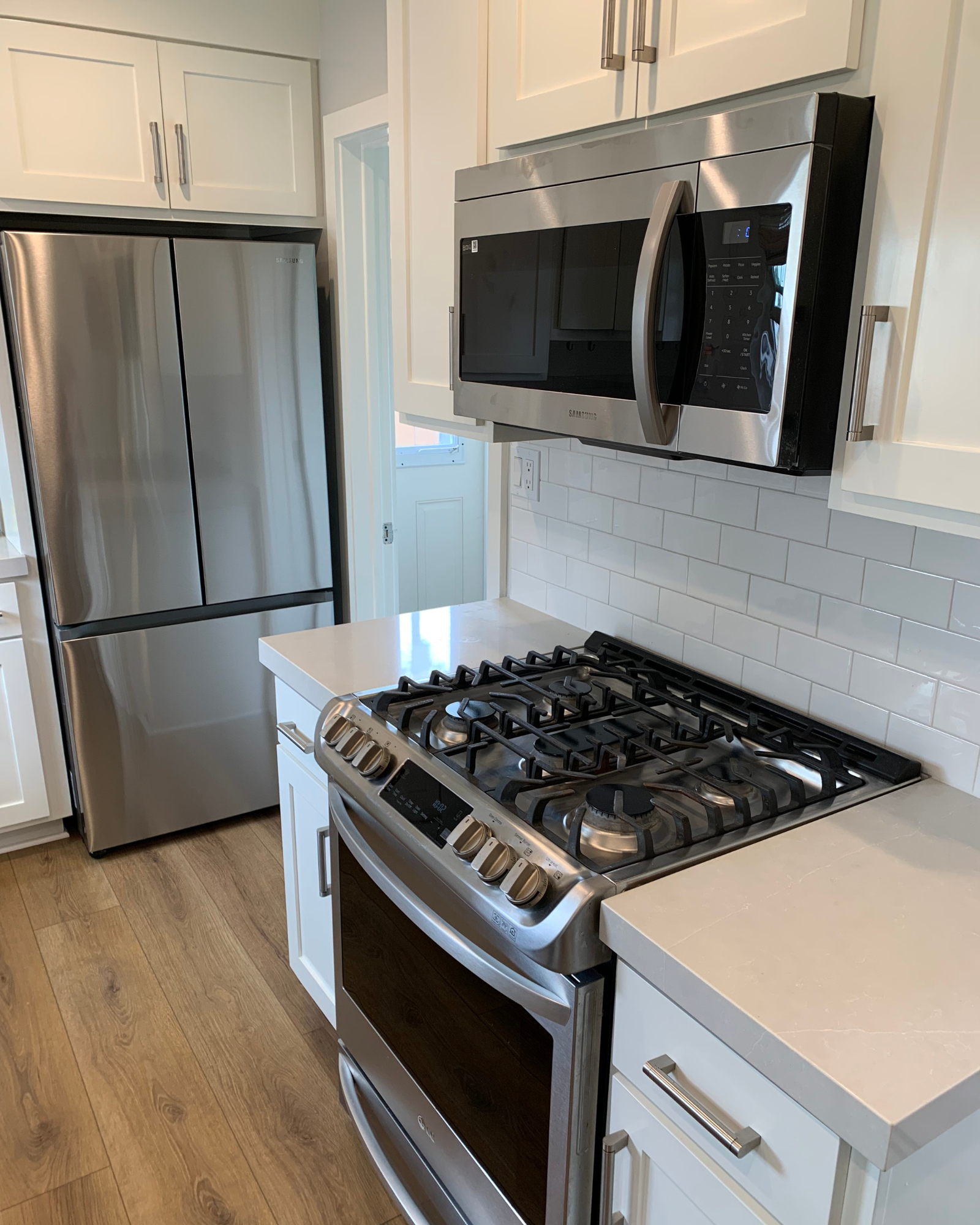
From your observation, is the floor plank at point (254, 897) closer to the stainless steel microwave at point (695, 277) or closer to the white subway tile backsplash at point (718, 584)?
the white subway tile backsplash at point (718, 584)

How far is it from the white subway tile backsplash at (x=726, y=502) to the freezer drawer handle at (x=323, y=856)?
3.04ft

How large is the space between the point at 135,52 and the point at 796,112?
7.10 feet

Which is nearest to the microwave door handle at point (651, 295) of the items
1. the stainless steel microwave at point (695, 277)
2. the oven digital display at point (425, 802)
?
the stainless steel microwave at point (695, 277)

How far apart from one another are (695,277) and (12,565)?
7.20 feet

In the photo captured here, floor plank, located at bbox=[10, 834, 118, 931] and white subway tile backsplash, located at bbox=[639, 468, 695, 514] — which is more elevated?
white subway tile backsplash, located at bbox=[639, 468, 695, 514]

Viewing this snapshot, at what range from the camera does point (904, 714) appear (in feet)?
4.56

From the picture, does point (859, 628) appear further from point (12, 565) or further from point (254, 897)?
point (12, 565)

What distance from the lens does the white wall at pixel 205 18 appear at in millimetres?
2389

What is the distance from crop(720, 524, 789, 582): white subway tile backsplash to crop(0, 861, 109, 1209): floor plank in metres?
1.70

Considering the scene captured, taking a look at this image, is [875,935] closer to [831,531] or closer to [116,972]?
[831,531]

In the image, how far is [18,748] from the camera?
2.81 m

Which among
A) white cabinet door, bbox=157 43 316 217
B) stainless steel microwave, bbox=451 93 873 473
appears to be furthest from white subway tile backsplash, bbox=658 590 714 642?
white cabinet door, bbox=157 43 316 217

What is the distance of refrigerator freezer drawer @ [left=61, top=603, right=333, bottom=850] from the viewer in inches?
110

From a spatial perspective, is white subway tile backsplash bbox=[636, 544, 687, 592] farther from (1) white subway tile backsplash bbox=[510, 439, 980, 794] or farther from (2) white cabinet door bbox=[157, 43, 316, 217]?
(2) white cabinet door bbox=[157, 43, 316, 217]
